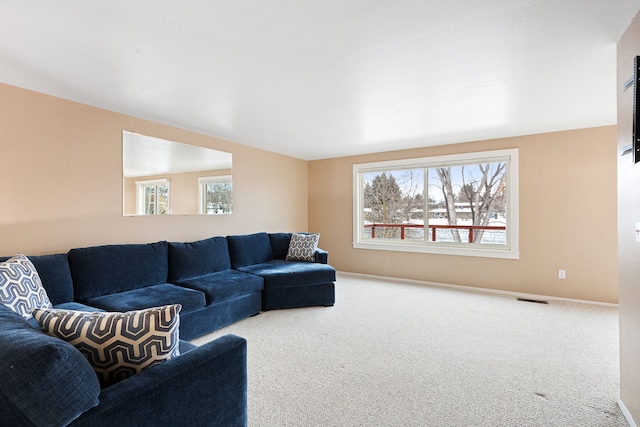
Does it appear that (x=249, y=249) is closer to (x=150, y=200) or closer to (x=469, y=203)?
(x=150, y=200)

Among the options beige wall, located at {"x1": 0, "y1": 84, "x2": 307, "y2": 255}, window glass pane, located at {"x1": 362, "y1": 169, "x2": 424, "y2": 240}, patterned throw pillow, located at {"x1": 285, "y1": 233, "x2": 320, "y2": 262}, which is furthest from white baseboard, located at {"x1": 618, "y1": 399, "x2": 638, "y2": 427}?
beige wall, located at {"x1": 0, "y1": 84, "x2": 307, "y2": 255}

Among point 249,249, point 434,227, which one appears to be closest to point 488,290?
point 434,227

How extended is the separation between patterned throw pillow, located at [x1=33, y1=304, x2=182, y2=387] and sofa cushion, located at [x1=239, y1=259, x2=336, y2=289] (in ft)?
8.38

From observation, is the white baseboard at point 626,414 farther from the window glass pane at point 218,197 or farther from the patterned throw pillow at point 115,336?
the window glass pane at point 218,197

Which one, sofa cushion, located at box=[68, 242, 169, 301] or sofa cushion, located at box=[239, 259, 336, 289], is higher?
sofa cushion, located at box=[68, 242, 169, 301]

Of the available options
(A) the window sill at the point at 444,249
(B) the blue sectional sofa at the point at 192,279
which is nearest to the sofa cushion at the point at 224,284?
(B) the blue sectional sofa at the point at 192,279

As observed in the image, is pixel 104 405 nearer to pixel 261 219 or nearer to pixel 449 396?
pixel 449 396

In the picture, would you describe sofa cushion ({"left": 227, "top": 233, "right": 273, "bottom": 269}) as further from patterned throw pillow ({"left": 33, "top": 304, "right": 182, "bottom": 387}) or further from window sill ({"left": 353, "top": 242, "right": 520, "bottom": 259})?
patterned throw pillow ({"left": 33, "top": 304, "right": 182, "bottom": 387})

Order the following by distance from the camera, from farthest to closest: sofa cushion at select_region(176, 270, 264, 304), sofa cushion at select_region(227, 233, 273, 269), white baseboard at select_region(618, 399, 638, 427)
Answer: sofa cushion at select_region(227, 233, 273, 269) < sofa cushion at select_region(176, 270, 264, 304) < white baseboard at select_region(618, 399, 638, 427)

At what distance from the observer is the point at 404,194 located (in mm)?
5418

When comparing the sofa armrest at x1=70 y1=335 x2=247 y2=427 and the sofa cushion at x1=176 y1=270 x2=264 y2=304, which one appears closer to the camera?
the sofa armrest at x1=70 y1=335 x2=247 y2=427

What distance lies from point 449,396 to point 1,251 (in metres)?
3.63

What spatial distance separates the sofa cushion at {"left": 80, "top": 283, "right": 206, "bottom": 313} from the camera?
254 cm

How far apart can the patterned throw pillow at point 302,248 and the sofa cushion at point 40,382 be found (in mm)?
3641
